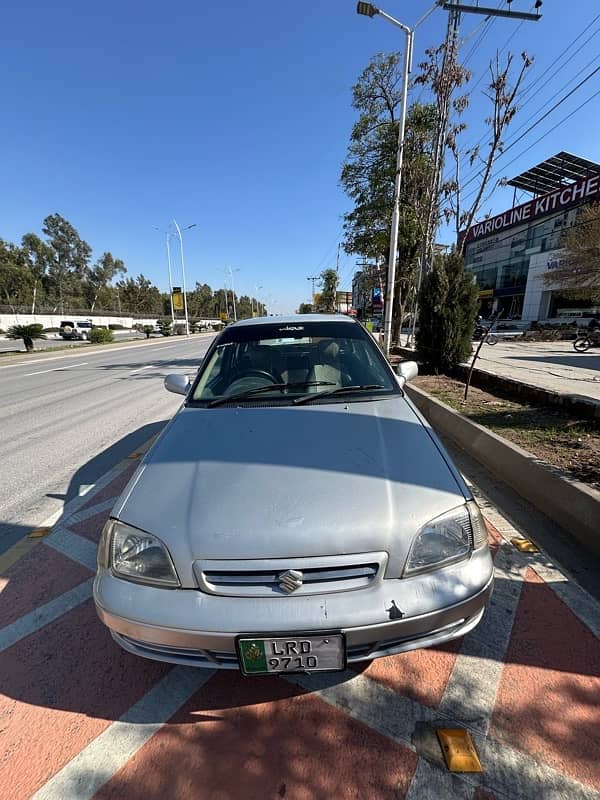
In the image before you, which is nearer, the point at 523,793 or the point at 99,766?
the point at 523,793

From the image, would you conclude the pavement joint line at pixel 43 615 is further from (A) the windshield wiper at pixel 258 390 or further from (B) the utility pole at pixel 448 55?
(B) the utility pole at pixel 448 55

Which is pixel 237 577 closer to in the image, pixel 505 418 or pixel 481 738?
pixel 481 738

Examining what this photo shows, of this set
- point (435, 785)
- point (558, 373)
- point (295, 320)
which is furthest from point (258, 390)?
point (558, 373)

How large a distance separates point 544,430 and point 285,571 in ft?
14.4

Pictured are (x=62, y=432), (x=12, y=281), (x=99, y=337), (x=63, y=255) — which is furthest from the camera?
(x=63, y=255)

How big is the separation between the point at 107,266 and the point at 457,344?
9176cm

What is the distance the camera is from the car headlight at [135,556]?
1.50 meters

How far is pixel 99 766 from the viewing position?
1435mm

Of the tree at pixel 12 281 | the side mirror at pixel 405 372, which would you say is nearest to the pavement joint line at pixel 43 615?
the side mirror at pixel 405 372

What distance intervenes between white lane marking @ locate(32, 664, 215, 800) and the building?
111 feet

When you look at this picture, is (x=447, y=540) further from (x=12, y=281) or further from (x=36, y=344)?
(x=12, y=281)

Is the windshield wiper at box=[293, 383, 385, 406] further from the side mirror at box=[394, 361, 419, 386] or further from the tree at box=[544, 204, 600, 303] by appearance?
the tree at box=[544, 204, 600, 303]

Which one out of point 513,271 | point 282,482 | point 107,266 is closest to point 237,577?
point 282,482

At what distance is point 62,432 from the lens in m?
5.86
